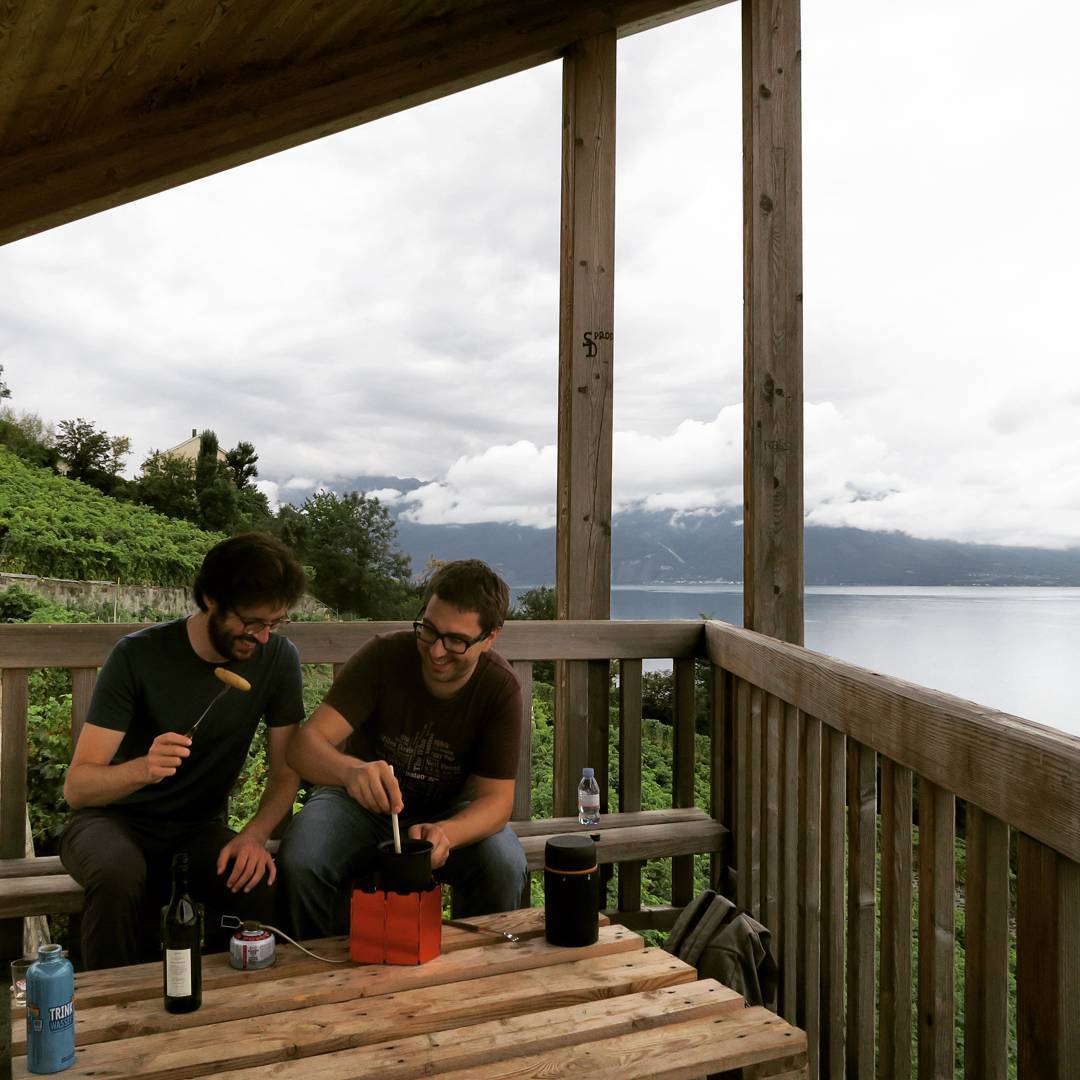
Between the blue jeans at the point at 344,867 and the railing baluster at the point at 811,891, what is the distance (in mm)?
658

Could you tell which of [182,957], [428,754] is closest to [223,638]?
[428,754]

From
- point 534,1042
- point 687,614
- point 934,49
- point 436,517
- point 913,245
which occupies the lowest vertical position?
point 534,1042

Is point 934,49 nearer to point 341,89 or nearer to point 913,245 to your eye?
point 913,245

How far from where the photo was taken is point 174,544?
4.91 metres

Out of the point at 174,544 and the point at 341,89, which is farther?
the point at 174,544

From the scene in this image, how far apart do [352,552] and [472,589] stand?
7.33ft

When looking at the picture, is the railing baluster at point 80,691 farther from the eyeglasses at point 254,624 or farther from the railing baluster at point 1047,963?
the railing baluster at point 1047,963

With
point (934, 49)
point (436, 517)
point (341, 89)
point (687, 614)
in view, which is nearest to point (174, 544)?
point (436, 517)

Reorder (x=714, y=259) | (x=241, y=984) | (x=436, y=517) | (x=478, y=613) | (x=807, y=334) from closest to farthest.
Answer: (x=241, y=984)
(x=478, y=613)
(x=807, y=334)
(x=714, y=259)
(x=436, y=517)

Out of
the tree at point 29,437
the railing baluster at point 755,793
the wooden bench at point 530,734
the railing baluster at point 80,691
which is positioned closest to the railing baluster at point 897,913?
the railing baluster at point 755,793

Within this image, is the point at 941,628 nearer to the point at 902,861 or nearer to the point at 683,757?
the point at 683,757

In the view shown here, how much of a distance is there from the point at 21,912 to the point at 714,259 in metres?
3.04

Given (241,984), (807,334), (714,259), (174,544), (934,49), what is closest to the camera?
(241,984)

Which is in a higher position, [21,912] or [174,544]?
[174,544]
